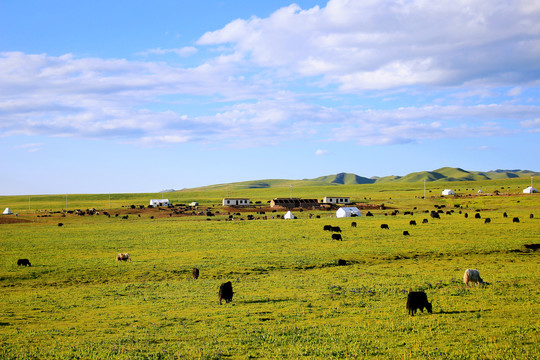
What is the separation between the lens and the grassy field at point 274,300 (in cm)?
1412

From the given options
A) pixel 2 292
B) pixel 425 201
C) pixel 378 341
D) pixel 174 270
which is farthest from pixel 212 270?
pixel 425 201

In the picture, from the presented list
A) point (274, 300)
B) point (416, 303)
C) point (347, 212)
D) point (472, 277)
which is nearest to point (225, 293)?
point (274, 300)

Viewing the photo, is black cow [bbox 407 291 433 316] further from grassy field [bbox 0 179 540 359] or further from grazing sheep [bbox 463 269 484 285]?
grazing sheep [bbox 463 269 484 285]

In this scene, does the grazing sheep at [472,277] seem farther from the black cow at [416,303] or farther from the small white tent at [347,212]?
the small white tent at [347,212]

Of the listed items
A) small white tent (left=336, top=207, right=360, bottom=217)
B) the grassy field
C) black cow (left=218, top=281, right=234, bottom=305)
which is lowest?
the grassy field

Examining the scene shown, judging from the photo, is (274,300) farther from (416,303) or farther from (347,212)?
(347,212)

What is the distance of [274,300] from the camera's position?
21.6 meters

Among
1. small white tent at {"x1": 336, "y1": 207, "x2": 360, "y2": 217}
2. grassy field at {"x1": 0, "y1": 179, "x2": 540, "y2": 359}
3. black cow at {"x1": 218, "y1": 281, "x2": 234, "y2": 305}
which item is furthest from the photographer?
small white tent at {"x1": 336, "y1": 207, "x2": 360, "y2": 217}

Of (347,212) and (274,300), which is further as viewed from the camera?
(347,212)

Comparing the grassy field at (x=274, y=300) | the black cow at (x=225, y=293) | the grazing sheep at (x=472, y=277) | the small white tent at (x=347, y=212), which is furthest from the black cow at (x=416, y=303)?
the small white tent at (x=347, y=212)

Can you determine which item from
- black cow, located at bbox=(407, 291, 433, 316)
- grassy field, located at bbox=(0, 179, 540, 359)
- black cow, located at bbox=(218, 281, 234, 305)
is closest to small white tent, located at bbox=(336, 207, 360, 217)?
grassy field, located at bbox=(0, 179, 540, 359)

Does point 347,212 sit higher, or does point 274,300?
point 347,212

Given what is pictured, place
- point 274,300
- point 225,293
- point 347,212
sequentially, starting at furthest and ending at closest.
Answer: point 347,212 → point 274,300 → point 225,293

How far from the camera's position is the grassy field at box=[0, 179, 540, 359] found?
14.1 m
